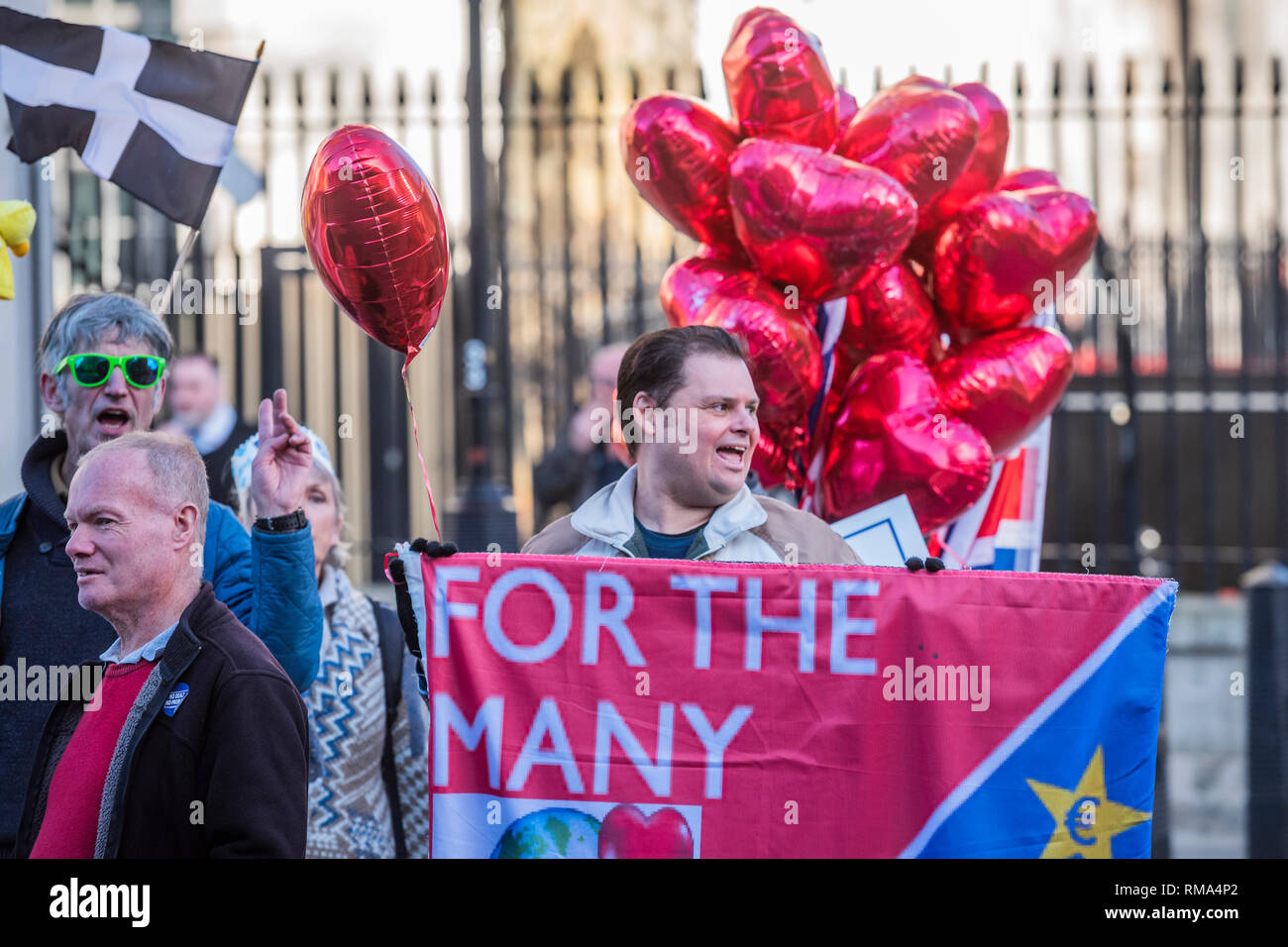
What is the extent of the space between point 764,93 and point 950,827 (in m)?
1.95

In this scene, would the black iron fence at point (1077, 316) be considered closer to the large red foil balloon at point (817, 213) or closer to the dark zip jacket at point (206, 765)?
the large red foil balloon at point (817, 213)

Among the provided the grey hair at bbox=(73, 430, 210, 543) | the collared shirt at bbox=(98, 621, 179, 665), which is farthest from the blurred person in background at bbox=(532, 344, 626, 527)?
the collared shirt at bbox=(98, 621, 179, 665)

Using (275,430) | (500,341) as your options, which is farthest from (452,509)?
(275,430)

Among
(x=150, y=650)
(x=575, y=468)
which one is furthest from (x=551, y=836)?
(x=575, y=468)

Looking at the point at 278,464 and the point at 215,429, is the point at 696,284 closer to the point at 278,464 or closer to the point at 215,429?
the point at 278,464

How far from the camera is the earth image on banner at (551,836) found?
291 centimetres

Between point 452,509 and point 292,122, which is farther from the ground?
point 292,122

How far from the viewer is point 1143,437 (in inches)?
348

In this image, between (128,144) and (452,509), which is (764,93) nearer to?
(128,144)

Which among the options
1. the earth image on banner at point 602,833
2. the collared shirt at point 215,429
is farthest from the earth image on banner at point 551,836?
the collared shirt at point 215,429

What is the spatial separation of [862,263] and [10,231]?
2061 millimetres

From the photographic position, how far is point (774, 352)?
3760 mm
